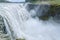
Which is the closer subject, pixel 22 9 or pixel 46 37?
pixel 46 37

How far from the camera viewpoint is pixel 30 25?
4.97 m

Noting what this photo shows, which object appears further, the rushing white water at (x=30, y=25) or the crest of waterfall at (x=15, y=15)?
the rushing white water at (x=30, y=25)

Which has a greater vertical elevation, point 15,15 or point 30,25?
point 15,15

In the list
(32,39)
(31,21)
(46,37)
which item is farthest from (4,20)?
(31,21)

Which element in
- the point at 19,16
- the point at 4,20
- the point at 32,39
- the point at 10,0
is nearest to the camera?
the point at 4,20

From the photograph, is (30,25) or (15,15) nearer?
(15,15)

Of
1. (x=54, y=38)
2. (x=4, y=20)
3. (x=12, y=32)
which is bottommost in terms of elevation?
(x=54, y=38)

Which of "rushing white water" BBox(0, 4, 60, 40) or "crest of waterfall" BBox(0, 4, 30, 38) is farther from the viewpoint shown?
"rushing white water" BBox(0, 4, 60, 40)

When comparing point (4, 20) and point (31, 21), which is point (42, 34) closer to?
point (31, 21)

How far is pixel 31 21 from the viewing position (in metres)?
5.25

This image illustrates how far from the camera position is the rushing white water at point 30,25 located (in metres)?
4.15

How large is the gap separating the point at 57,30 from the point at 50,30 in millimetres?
268

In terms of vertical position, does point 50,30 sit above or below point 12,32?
below

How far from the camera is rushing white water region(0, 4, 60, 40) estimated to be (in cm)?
415
